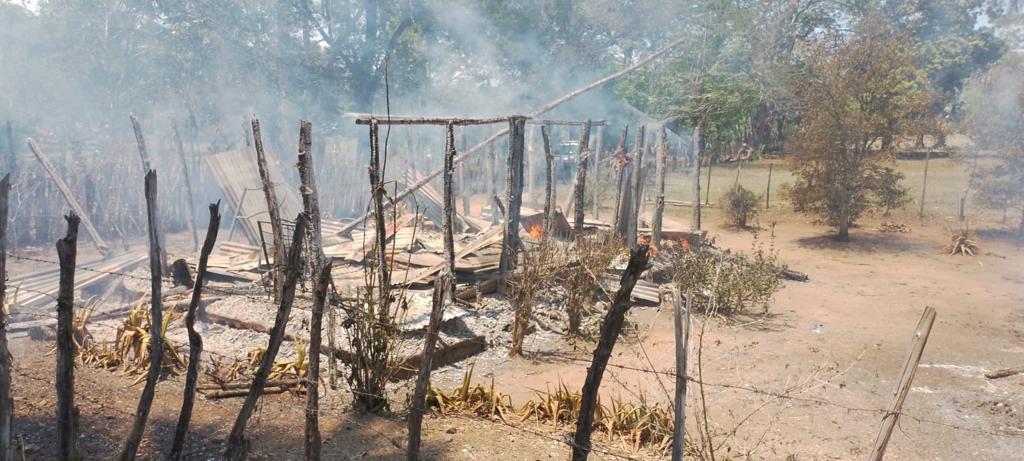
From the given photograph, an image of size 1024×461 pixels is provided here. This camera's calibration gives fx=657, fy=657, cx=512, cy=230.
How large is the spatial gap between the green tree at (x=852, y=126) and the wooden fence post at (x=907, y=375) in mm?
10952

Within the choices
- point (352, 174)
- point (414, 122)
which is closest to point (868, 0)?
point (352, 174)

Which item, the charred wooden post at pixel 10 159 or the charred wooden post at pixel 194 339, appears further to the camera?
the charred wooden post at pixel 10 159

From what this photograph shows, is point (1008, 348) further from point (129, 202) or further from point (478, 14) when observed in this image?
point (478, 14)

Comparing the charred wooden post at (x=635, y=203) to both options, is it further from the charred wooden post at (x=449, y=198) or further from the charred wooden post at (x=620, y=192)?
the charred wooden post at (x=449, y=198)

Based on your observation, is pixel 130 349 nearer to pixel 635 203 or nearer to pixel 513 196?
pixel 513 196

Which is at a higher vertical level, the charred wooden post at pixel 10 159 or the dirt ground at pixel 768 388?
the charred wooden post at pixel 10 159

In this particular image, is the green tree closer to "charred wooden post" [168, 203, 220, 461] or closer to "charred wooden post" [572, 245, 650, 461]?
"charred wooden post" [572, 245, 650, 461]

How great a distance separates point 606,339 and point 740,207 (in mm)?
13004

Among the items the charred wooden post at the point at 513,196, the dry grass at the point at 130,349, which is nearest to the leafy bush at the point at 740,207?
the charred wooden post at the point at 513,196

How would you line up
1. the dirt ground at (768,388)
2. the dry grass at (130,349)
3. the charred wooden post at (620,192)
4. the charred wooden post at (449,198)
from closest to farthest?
the dirt ground at (768,388) < the dry grass at (130,349) < the charred wooden post at (449,198) < the charred wooden post at (620,192)

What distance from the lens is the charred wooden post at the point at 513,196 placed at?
25.7ft

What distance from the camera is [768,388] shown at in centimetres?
592

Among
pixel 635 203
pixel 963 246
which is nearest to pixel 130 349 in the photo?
pixel 635 203

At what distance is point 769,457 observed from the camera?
4559 mm
